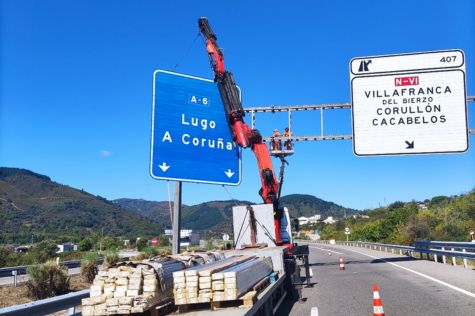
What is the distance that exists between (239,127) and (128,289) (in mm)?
11453

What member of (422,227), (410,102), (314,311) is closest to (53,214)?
(422,227)

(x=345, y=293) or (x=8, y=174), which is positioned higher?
(x=8, y=174)

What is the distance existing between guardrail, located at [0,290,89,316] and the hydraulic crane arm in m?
10.5

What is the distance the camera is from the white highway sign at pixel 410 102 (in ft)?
46.6

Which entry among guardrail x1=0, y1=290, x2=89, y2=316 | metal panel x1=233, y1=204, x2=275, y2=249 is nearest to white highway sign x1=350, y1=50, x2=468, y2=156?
metal panel x1=233, y1=204, x2=275, y2=249

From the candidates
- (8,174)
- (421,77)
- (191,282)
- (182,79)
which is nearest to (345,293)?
(421,77)

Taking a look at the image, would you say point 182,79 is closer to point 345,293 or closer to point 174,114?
point 174,114

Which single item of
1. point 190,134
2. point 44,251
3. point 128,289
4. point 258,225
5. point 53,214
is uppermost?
point 190,134

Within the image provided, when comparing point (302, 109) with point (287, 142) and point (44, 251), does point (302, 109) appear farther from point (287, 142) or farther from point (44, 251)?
point (44, 251)

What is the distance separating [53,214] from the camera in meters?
117

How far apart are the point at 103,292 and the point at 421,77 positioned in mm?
11355

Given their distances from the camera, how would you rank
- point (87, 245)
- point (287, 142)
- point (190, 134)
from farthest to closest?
point (87, 245) → point (287, 142) → point (190, 134)

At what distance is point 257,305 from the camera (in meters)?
6.57

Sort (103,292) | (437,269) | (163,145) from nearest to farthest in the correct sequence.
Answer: (103,292) → (163,145) → (437,269)
